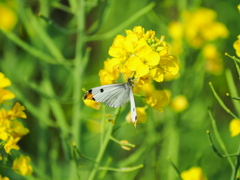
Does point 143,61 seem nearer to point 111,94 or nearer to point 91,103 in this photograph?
point 111,94

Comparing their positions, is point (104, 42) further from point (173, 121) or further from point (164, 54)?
point (164, 54)

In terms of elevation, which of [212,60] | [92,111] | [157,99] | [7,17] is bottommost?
[157,99]

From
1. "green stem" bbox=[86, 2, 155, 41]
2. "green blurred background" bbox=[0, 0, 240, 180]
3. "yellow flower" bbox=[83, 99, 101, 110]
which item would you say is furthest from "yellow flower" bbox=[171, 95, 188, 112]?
"yellow flower" bbox=[83, 99, 101, 110]

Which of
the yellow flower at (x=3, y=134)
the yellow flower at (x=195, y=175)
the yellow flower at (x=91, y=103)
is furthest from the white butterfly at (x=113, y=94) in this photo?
the yellow flower at (x=195, y=175)

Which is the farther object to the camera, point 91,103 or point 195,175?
point 195,175

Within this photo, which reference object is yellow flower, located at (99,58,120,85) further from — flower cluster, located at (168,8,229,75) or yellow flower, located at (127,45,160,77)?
flower cluster, located at (168,8,229,75)

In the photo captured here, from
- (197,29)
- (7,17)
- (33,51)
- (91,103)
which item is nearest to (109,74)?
(91,103)
